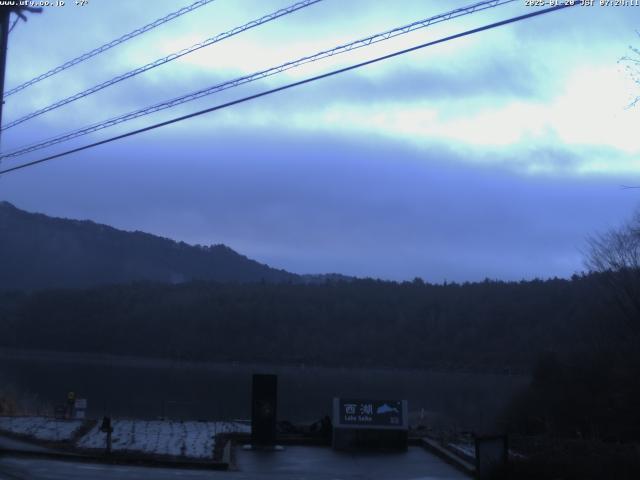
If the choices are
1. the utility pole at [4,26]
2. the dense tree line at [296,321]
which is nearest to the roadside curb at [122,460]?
the utility pole at [4,26]

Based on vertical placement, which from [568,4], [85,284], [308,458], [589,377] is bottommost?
[308,458]

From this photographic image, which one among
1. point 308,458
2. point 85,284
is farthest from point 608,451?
point 85,284

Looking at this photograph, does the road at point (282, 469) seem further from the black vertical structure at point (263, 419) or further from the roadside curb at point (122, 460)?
the black vertical structure at point (263, 419)

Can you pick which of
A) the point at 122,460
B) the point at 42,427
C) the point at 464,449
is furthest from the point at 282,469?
the point at 42,427

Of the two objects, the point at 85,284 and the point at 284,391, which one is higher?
the point at 85,284

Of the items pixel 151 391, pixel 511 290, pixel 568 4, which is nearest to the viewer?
pixel 568 4

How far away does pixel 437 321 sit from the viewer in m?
111

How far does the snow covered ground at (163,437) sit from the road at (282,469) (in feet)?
4.82

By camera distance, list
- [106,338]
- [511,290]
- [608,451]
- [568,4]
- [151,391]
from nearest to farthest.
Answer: [568,4] < [608,451] < [151,391] < [511,290] < [106,338]

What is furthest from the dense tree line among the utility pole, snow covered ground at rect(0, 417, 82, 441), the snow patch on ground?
the utility pole

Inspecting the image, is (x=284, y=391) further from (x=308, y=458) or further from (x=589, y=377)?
(x=308, y=458)

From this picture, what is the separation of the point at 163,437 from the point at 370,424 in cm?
605

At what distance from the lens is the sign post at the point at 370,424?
939 inches

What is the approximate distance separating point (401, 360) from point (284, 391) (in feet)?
145
